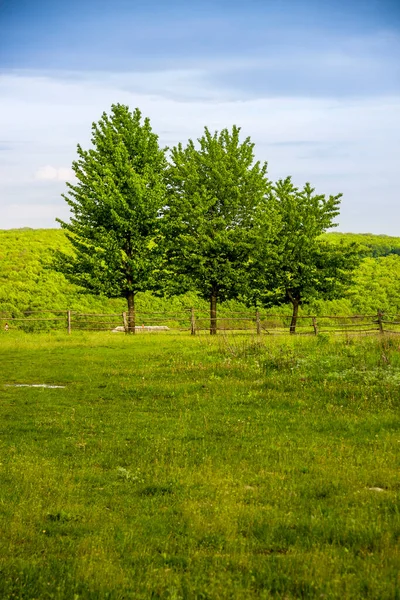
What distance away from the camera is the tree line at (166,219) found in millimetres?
41562

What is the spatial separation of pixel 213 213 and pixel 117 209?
782 centimetres

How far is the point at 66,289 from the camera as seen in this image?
2598 inches

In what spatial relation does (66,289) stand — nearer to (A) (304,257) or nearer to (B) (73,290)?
(B) (73,290)

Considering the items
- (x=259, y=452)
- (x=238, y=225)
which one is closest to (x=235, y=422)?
(x=259, y=452)

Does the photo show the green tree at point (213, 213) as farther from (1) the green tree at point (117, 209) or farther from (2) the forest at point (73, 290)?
(2) the forest at point (73, 290)

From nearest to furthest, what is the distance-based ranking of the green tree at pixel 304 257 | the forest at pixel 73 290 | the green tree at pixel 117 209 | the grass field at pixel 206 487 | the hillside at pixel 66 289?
the grass field at pixel 206 487 → the green tree at pixel 117 209 → the green tree at pixel 304 257 → the forest at pixel 73 290 → the hillside at pixel 66 289

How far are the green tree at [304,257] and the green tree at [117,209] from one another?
11351 mm

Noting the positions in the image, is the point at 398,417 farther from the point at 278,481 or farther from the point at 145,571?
the point at 145,571

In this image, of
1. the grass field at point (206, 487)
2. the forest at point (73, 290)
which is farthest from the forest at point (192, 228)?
the grass field at point (206, 487)

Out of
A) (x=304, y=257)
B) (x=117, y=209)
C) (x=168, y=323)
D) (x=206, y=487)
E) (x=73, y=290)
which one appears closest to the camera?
(x=206, y=487)

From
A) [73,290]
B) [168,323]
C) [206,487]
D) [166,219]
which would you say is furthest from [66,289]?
[206,487]

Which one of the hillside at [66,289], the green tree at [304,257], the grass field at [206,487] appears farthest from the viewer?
the hillside at [66,289]

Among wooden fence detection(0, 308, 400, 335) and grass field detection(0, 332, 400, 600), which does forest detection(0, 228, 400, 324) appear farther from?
grass field detection(0, 332, 400, 600)

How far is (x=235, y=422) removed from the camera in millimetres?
14312
